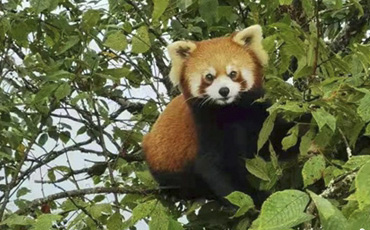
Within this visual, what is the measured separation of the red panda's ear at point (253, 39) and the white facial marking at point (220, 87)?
0.13m

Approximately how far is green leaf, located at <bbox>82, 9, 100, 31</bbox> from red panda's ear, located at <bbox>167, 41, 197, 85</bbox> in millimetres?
271

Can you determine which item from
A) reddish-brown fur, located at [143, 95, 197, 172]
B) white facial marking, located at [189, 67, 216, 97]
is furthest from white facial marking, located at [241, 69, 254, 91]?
reddish-brown fur, located at [143, 95, 197, 172]

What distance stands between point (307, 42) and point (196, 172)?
0.75 metres

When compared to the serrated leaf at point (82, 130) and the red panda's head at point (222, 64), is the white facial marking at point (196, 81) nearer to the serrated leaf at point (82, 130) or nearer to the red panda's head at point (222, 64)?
the red panda's head at point (222, 64)

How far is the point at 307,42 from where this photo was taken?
1.92 m

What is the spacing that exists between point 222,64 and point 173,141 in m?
Answer: 0.33

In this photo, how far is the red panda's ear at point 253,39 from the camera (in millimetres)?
2471

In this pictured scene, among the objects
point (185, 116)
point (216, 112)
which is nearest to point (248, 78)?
point (216, 112)

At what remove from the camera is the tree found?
159 centimetres

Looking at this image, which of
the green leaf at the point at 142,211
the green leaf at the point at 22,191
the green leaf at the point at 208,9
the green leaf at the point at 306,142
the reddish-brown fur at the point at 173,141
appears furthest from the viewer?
the green leaf at the point at 22,191

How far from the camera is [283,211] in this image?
3.20 feet

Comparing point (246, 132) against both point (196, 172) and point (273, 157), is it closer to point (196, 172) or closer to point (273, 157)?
point (196, 172)

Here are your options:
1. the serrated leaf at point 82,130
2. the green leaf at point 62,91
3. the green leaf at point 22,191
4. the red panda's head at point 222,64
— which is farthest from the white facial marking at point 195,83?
the green leaf at point 22,191

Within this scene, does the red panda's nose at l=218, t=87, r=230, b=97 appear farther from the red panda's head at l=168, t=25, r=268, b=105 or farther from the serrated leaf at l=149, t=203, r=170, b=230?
the serrated leaf at l=149, t=203, r=170, b=230
